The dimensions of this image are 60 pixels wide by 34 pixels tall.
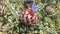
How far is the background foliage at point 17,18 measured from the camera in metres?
1.10

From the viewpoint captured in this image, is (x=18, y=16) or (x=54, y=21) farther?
(x=54, y=21)

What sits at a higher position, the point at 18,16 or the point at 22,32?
the point at 18,16

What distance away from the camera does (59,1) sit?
247 centimetres

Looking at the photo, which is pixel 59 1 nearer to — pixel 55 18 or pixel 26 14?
pixel 55 18

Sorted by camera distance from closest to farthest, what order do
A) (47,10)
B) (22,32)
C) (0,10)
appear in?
(22,32)
(0,10)
(47,10)

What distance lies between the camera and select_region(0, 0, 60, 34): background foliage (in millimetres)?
1098

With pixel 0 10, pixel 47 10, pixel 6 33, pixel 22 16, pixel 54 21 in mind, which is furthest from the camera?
pixel 54 21

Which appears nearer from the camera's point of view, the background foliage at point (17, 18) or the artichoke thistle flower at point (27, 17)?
the artichoke thistle flower at point (27, 17)

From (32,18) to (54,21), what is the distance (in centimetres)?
127

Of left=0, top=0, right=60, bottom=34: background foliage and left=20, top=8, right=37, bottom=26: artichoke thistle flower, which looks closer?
left=20, top=8, right=37, bottom=26: artichoke thistle flower

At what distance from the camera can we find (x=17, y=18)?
110 cm

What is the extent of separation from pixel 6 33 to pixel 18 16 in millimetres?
977

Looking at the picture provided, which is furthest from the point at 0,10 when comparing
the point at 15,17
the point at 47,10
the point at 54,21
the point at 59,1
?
the point at 59,1

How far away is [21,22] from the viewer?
39.4 inches
